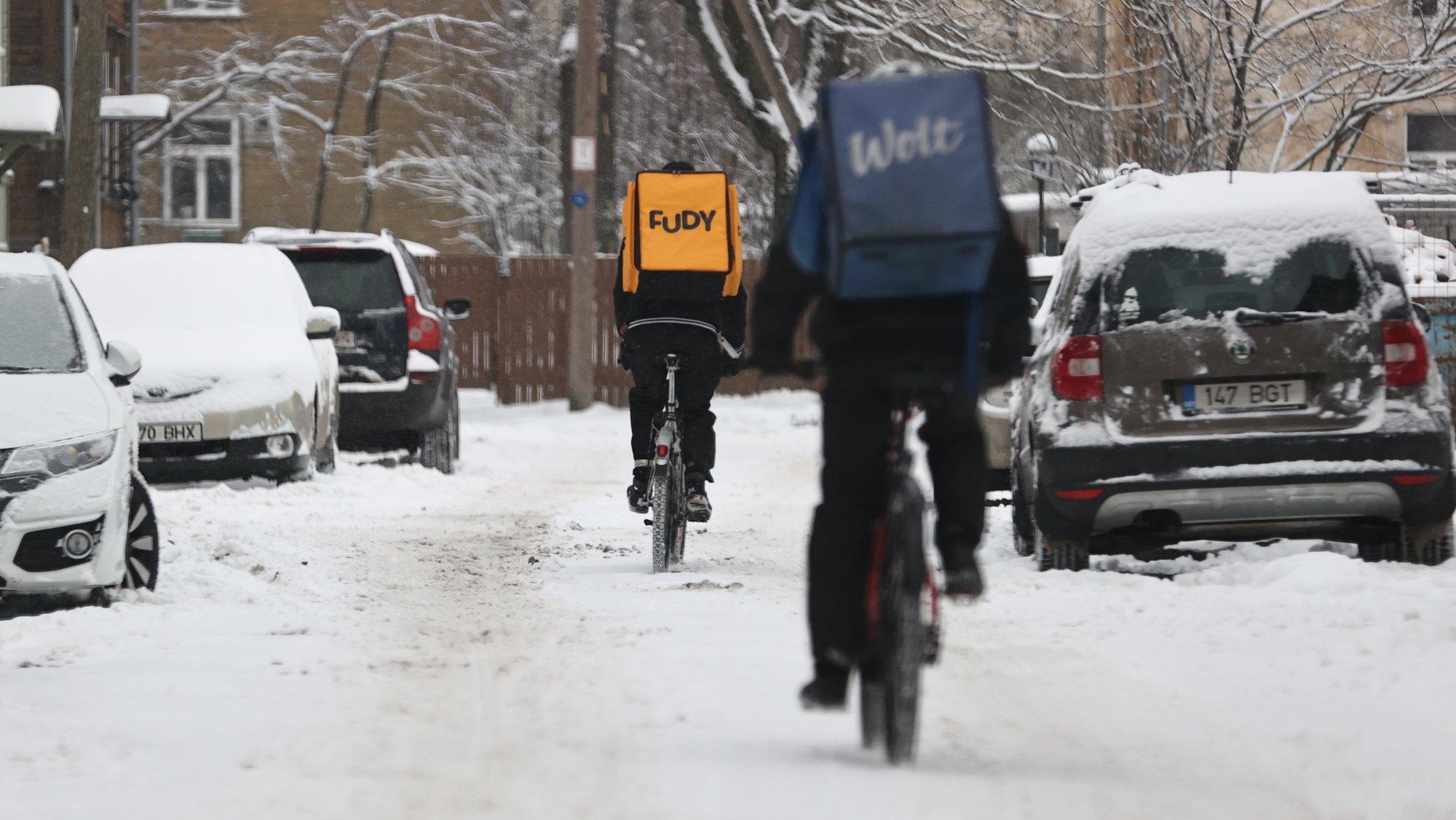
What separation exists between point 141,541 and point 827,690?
14.5 ft

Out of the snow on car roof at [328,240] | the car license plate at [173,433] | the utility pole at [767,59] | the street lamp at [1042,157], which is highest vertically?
the utility pole at [767,59]

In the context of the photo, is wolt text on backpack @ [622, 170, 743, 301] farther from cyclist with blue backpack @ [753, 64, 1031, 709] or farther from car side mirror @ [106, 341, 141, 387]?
cyclist with blue backpack @ [753, 64, 1031, 709]

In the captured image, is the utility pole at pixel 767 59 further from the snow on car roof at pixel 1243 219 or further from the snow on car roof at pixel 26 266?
the snow on car roof at pixel 1243 219

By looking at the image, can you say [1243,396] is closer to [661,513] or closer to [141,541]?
[661,513]

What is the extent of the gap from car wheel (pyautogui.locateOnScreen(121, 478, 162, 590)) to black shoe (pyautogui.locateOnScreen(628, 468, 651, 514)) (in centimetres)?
210

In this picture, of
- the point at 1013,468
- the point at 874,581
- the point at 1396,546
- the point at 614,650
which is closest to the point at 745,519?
the point at 1013,468

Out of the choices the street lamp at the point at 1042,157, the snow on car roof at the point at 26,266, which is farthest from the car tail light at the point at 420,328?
the snow on car roof at the point at 26,266

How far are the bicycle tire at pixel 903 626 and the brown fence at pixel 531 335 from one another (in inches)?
874

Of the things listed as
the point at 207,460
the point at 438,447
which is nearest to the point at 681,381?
the point at 207,460

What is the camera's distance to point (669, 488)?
29.9 ft

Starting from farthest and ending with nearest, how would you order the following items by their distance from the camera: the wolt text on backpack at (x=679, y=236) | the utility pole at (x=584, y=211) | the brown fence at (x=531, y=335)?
the brown fence at (x=531, y=335)
the utility pole at (x=584, y=211)
the wolt text on backpack at (x=679, y=236)

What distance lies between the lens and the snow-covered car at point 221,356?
1222 centimetres

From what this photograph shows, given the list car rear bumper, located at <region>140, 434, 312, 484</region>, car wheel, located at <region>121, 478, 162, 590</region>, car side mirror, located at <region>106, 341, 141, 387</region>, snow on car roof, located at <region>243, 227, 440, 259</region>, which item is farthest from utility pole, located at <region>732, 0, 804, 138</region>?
car wheel, located at <region>121, 478, 162, 590</region>

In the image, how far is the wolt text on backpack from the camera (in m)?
9.01
